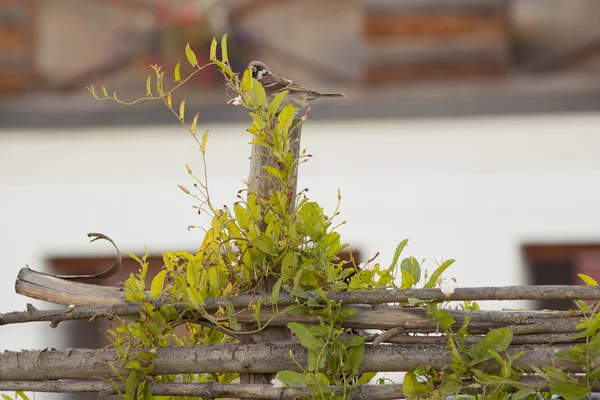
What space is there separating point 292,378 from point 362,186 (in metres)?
3.81

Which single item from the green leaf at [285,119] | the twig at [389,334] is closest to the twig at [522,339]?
the twig at [389,334]

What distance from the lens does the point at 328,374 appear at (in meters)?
1.96

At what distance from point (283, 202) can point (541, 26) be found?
5776 mm

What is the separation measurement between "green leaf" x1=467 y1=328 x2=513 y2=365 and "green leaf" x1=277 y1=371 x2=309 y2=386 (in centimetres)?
34

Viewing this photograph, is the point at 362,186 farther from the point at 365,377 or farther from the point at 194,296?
the point at 194,296

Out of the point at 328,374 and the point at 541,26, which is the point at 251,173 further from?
the point at 541,26

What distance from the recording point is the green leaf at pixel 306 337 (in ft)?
6.24

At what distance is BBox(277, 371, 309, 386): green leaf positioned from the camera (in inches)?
74.5

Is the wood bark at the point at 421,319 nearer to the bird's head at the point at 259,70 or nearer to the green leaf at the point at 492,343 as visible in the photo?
the green leaf at the point at 492,343

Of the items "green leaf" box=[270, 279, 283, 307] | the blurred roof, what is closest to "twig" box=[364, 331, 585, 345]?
"green leaf" box=[270, 279, 283, 307]

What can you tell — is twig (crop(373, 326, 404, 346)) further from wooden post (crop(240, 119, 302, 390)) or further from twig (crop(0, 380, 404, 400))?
wooden post (crop(240, 119, 302, 390))

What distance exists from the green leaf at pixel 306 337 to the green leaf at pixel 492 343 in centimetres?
32

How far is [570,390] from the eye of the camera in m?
1.85

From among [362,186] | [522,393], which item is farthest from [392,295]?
[362,186]
